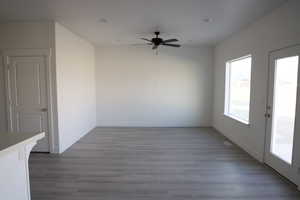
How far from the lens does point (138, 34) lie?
4.80 meters

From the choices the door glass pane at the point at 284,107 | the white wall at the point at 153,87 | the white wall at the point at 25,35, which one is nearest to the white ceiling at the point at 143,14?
the white wall at the point at 25,35

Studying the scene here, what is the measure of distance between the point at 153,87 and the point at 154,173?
12.2 feet

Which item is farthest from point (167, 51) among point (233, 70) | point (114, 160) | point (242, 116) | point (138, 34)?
point (114, 160)

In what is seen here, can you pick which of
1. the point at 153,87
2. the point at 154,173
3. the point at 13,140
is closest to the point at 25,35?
the point at 13,140

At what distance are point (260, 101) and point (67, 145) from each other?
166 inches

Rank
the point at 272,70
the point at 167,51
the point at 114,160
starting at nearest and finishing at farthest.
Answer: the point at 272,70
the point at 114,160
the point at 167,51

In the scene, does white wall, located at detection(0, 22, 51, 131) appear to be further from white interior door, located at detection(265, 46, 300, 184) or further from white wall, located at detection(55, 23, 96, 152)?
white interior door, located at detection(265, 46, 300, 184)

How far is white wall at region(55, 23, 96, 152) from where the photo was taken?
3.99 meters

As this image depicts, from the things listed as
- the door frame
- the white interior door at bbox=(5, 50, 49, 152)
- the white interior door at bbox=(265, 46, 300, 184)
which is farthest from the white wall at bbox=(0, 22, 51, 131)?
the white interior door at bbox=(265, 46, 300, 184)

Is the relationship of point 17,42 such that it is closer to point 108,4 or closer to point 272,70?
point 108,4

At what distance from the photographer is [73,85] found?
462 centimetres

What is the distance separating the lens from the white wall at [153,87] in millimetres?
6305

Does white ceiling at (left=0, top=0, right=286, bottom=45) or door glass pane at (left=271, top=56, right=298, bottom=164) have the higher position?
white ceiling at (left=0, top=0, right=286, bottom=45)

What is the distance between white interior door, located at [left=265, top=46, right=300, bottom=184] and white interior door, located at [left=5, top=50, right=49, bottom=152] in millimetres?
4329
